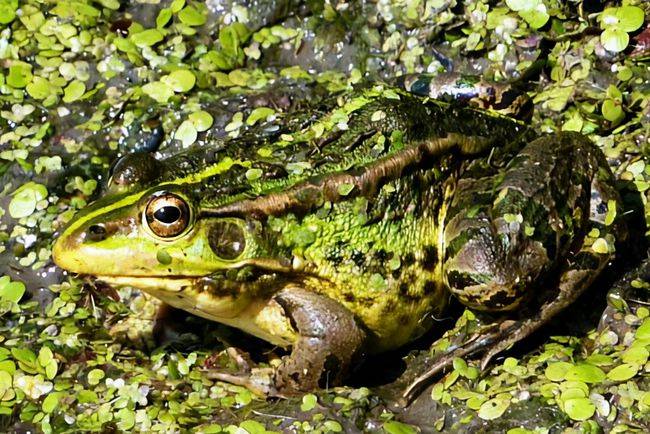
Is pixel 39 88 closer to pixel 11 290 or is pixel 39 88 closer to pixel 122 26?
pixel 122 26

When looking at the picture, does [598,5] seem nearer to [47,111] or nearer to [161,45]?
[161,45]

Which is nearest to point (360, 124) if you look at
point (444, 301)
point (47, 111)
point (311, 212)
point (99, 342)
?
point (311, 212)

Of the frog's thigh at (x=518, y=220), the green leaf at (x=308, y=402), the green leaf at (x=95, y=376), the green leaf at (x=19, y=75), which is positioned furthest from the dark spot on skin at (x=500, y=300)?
the green leaf at (x=19, y=75)

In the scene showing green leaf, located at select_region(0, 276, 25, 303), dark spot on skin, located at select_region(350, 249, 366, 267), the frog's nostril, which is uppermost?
the frog's nostril

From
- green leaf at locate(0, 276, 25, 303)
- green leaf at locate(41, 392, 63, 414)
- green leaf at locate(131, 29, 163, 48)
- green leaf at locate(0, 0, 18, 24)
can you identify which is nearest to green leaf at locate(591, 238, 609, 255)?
green leaf at locate(41, 392, 63, 414)

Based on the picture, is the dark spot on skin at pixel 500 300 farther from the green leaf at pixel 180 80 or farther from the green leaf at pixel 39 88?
the green leaf at pixel 39 88

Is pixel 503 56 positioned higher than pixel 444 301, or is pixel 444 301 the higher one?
pixel 503 56

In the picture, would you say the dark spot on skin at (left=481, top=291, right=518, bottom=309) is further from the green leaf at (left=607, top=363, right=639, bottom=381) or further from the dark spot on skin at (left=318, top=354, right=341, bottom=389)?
the dark spot on skin at (left=318, top=354, right=341, bottom=389)
